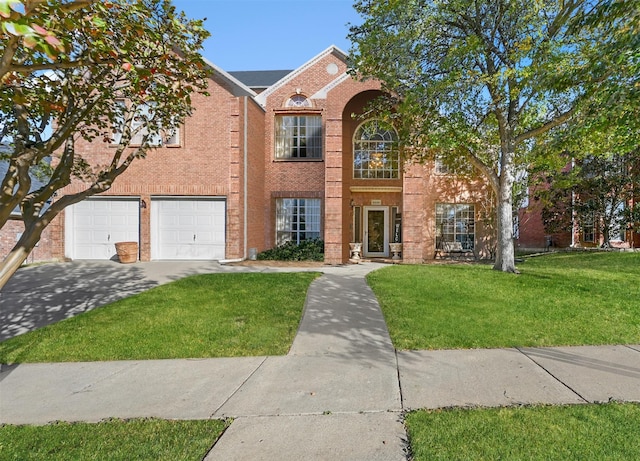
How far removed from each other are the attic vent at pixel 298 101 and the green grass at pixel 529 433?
50.8ft

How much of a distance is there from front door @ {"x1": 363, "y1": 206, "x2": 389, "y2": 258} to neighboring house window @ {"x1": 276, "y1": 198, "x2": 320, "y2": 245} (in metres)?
2.46

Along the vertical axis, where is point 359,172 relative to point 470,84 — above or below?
below

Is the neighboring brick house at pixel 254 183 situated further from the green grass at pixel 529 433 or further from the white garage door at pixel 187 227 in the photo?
the green grass at pixel 529 433

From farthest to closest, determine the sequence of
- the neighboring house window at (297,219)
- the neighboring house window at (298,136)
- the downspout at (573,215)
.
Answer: the downspout at (573,215)
the neighboring house window at (298,136)
the neighboring house window at (297,219)

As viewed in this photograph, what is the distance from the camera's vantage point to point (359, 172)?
55.1ft

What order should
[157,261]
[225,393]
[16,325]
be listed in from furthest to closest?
[157,261] → [16,325] → [225,393]

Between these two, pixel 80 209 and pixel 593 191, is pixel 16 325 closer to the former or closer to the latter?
pixel 80 209

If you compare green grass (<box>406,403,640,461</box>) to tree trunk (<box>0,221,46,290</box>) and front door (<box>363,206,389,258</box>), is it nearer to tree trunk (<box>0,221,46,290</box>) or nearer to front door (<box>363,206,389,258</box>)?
tree trunk (<box>0,221,46,290</box>)

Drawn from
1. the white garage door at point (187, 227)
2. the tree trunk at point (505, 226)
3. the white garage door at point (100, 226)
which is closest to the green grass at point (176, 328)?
the white garage door at point (187, 227)

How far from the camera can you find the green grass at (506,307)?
534 centimetres

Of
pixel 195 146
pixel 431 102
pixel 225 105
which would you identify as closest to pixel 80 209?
pixel 195 146

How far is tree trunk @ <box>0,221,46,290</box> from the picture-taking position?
3346 millimetres

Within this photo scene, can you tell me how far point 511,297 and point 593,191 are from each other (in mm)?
14185

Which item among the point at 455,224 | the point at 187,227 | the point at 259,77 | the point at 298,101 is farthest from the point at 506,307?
the point at 259,77
